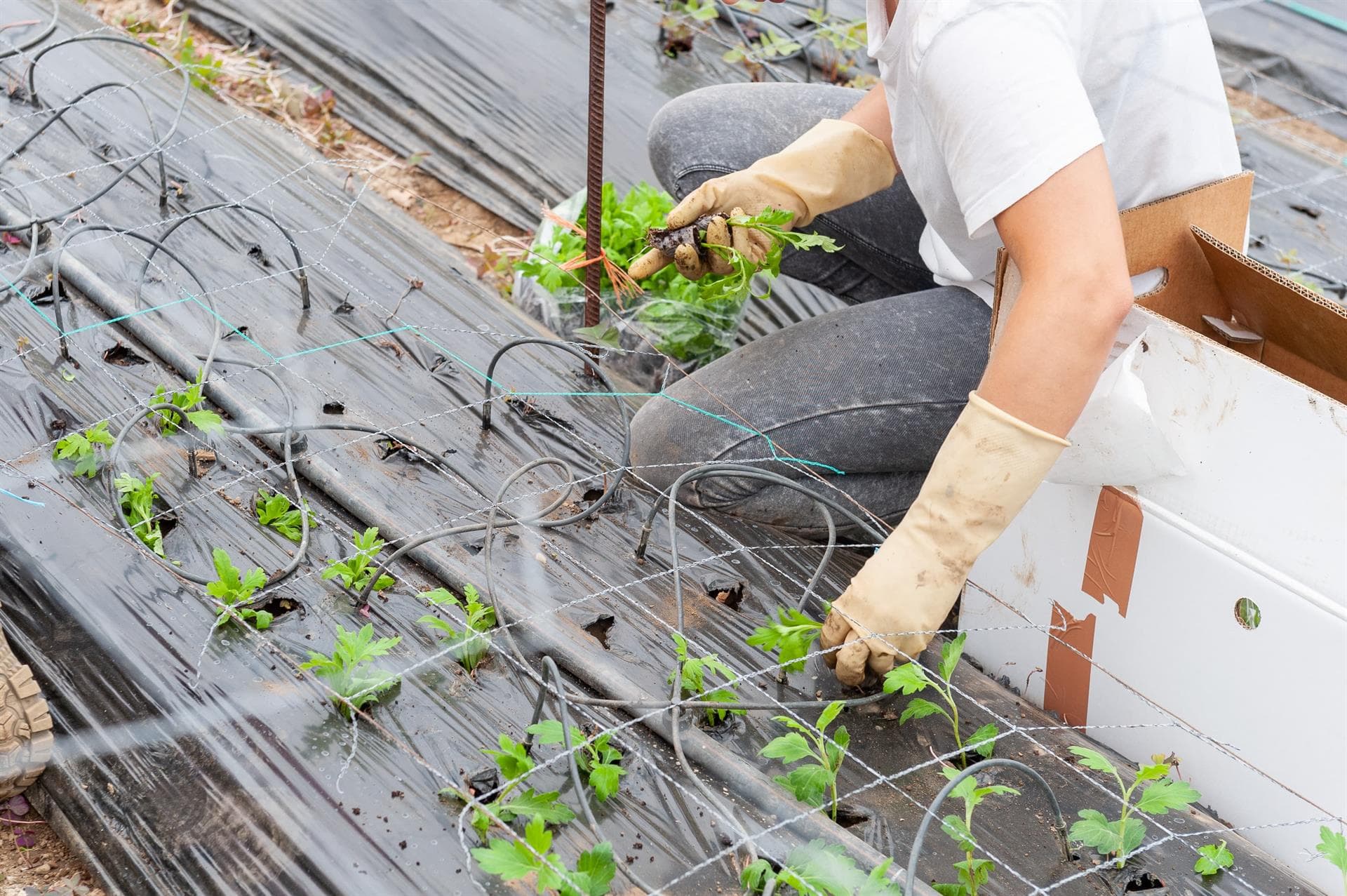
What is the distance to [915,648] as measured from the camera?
1.57 m

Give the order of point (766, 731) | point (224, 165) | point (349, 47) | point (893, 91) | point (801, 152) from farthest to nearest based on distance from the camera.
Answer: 1. point (349, 47)
2. point (224, 165)
3. point (801, 152)
4. point (893, 91)
5. point (766, 731)

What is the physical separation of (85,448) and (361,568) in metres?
0.51

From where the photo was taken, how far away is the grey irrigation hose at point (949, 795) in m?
1.21

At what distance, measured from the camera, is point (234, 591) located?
1.54 metres

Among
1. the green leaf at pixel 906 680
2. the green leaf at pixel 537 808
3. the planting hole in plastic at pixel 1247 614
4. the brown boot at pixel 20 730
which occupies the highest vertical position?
the planting hole in plastic at pixel 1247 614

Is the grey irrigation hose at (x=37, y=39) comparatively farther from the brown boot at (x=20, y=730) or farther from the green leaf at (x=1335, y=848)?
the green leaf at (x=1335, y=848)

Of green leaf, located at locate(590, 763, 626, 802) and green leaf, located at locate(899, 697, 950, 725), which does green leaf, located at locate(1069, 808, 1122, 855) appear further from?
green leaf, located at locate(590, 763, 626, 802)

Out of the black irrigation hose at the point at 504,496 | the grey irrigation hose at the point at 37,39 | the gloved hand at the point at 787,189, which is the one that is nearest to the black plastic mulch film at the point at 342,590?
the black irrigation hose at the point at 504,496

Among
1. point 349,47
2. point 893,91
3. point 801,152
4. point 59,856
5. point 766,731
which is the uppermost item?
point 893,91

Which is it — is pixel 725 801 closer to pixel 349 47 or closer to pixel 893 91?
pixel 893 91

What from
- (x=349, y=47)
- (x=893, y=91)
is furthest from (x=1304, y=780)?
(x=349, y=47)

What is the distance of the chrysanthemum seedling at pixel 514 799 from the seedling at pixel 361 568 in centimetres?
38

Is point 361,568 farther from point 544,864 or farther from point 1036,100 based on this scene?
point 1036,100

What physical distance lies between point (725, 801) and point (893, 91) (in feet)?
3.65
